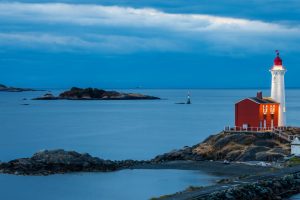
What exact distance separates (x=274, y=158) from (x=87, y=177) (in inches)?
436

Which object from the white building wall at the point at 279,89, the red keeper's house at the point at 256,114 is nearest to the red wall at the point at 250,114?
the red keeper's house at the point at 256,114

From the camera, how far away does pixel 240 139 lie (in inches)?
1604

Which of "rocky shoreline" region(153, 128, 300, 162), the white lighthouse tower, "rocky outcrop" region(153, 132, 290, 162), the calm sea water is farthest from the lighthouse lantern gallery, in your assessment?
the calm sea water

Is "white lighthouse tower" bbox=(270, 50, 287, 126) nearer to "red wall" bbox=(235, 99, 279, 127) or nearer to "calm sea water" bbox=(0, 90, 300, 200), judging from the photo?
"red wall" bbox=(235, 99, 279, 127)

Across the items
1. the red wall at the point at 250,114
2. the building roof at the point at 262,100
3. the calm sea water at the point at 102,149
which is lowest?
the calm sea water at the point at 102,149

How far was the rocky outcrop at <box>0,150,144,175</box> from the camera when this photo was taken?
35.3m

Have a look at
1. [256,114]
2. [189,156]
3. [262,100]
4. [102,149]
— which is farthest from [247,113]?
[102,149]

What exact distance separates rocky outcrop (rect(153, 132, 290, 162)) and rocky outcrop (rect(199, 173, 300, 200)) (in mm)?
10249

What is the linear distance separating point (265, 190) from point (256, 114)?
62.2ft

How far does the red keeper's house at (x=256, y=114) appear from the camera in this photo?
43250mm

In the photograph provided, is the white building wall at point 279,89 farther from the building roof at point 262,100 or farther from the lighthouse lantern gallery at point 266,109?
the building roof at point 262,100

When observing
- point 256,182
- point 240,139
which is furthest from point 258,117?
point 256,182

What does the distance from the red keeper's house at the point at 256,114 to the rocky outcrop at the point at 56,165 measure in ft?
33.2

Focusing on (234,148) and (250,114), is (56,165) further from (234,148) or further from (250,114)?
(250,114)
